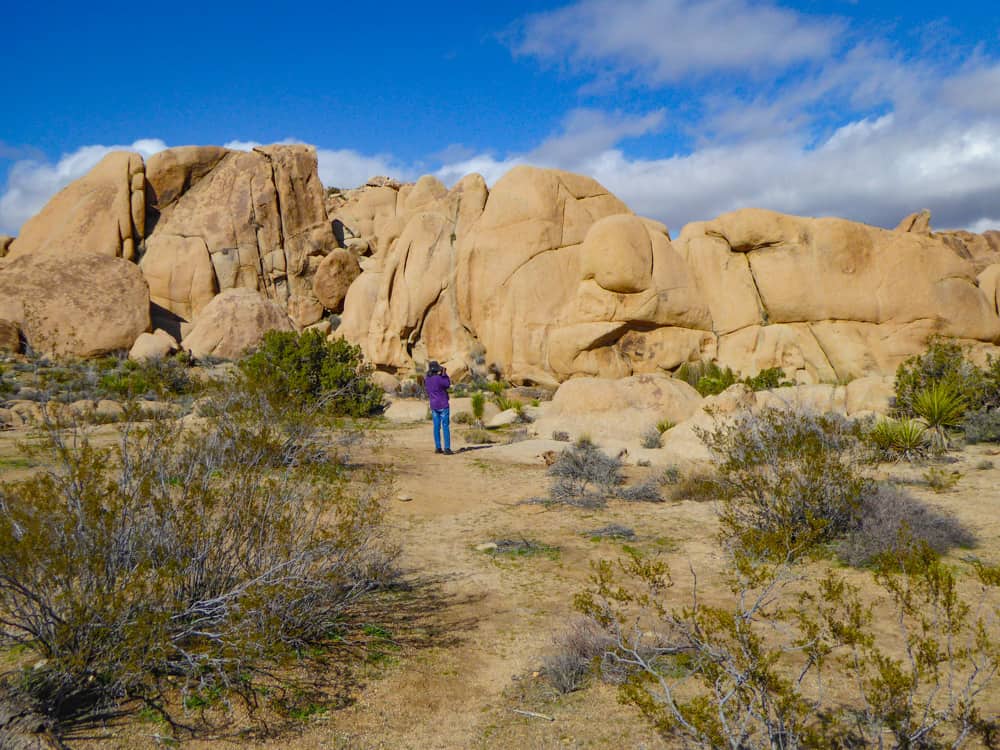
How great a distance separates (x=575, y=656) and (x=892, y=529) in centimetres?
408

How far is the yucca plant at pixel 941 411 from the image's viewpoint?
1330cm

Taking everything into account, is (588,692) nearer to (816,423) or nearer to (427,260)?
(816,423)

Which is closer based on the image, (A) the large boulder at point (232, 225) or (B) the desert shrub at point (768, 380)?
(B) the desert shrub at point (768, 380)

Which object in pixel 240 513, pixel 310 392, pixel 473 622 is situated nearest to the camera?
pixel 240 513

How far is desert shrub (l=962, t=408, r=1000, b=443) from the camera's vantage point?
13453mm

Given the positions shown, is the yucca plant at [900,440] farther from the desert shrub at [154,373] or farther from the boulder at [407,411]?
the desert shrub at [154,373]

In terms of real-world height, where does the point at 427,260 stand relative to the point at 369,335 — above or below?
above

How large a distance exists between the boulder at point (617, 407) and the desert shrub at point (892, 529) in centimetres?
814

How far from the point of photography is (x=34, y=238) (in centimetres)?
3659

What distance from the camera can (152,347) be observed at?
29.6 m

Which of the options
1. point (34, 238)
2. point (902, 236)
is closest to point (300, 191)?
point (34, 238)

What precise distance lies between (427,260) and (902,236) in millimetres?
18522

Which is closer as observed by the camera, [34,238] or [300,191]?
[34,238]

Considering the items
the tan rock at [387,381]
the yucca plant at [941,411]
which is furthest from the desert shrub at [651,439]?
the tan rock at [387,381]
